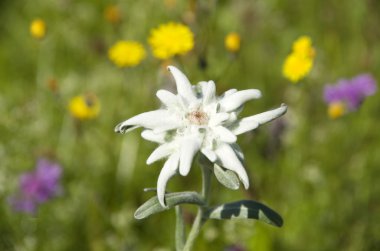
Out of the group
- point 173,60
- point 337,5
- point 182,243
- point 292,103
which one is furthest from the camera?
point 337,5

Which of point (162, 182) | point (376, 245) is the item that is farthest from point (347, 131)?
point (162, 182)

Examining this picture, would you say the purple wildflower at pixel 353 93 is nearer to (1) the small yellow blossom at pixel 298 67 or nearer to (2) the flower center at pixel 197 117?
(1) the small yellow blossom at pixel 298 67

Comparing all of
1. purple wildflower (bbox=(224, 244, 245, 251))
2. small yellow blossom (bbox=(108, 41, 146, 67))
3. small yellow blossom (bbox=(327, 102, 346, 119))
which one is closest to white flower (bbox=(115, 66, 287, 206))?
purple wildflower (bbox=(224, 244, 245, 251))

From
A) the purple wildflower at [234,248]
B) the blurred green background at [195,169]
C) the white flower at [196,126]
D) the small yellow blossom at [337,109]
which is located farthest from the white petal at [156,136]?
the small yellow blossom at [337,109]

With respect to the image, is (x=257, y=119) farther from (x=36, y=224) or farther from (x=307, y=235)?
(x=36, y=224)

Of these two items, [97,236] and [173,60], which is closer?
[97,236]

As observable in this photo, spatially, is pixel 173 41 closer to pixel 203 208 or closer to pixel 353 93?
pixel 353 93

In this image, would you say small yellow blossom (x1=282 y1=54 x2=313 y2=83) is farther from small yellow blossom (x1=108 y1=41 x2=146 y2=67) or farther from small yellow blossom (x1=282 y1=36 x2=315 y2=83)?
small yellow blossom (x1=108 y1=41 x2=146 y2=67)
